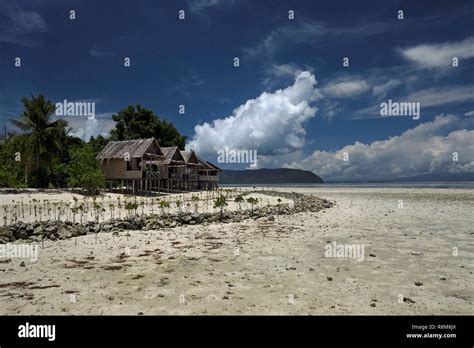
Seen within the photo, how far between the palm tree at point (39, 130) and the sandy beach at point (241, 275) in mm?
31100

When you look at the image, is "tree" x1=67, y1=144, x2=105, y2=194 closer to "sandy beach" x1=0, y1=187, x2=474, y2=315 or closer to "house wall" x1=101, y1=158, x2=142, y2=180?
"house wall" x1=101, y1=158, x2=142, y2=180

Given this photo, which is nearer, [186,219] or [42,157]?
[186,219]

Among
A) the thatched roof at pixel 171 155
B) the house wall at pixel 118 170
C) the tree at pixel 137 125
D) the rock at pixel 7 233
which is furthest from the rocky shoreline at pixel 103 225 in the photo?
the tree at pixel 137 125

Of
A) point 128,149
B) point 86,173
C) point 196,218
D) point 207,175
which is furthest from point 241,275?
point 207,175

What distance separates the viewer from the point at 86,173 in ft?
112

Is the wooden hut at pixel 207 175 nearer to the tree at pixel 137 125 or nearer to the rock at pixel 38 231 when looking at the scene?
the tree at pixel 137 125

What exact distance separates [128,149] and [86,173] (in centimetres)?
698

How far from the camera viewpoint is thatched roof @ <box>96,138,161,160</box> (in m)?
38.4

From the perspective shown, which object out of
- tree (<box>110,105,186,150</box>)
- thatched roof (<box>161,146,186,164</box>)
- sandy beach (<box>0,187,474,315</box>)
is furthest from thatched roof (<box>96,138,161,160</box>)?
sandy beach (<box>0,187,474,315</box>)

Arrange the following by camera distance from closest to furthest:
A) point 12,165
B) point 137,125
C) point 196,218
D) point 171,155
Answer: point 196,218 → point 12,165 → point 171,155 → point 137,125

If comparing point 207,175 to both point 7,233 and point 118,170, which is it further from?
point 7,233

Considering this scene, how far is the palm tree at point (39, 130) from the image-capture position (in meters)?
37.4
